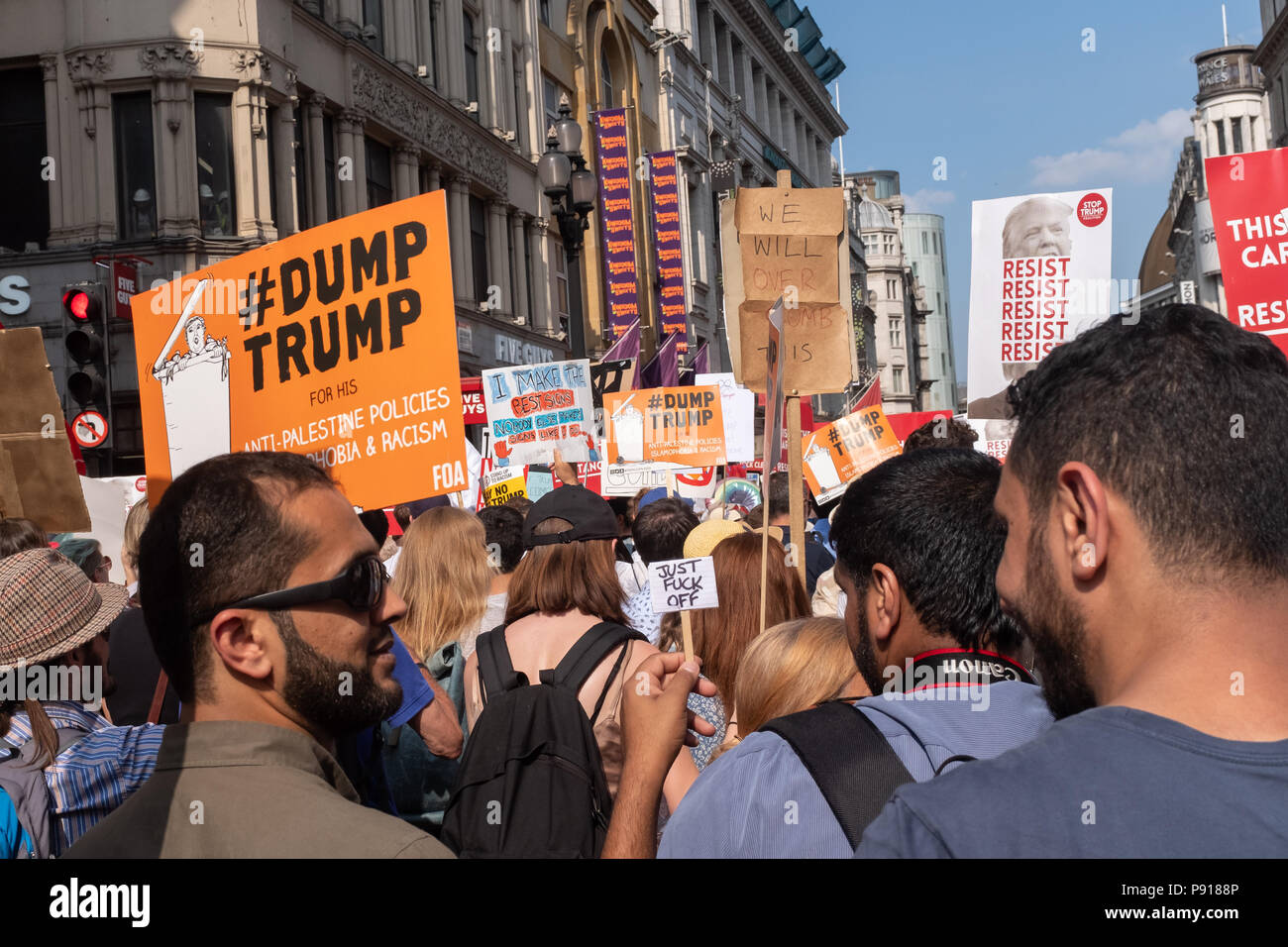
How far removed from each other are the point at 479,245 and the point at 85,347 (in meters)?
17.6

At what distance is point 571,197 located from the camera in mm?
13672

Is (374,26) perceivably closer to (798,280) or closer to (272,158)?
(272,158)

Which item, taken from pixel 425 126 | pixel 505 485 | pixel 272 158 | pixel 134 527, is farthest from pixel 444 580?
pixel 425 126

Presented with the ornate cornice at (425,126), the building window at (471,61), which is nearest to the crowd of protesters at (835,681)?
the ornate cornice at (425,126)

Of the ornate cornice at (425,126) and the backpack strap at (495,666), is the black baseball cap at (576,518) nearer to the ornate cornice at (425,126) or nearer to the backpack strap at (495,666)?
the backpack strap at (495,666)

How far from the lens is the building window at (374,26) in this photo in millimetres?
23344

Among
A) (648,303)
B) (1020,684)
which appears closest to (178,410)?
(1020,684)

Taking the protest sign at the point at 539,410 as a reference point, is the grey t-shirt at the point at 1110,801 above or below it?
below

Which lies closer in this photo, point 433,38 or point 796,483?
point 796,483

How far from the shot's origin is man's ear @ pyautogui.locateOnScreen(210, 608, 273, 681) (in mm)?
2135

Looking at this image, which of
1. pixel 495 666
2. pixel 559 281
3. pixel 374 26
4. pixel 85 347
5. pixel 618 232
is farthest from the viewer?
pixel 618 232

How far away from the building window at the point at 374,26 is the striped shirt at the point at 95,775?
22162 millimetres

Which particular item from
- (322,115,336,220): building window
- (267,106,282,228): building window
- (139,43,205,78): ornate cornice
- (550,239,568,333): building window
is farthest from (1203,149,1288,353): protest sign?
(550,239,568,333): building window

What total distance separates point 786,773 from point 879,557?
0.57 meters
